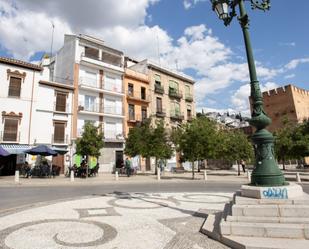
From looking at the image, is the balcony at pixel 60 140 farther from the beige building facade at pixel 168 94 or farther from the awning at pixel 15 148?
the beige building facade at pixel 168 94

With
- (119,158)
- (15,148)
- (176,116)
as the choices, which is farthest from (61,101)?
(176,116)

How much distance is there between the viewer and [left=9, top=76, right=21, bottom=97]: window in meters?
23.6

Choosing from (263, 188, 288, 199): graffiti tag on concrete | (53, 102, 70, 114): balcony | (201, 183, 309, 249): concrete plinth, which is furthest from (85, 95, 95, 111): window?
(263, 188, 288, 199): graffiti tag on concrete

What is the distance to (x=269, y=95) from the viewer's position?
5759 centimetres

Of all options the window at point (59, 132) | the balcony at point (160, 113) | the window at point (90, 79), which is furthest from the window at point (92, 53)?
the balcony at point (160, 113)

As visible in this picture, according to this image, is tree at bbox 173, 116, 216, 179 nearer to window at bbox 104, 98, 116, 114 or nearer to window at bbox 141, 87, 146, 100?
window at bbox 104, 98, 116, 114

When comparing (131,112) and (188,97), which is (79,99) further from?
(188,97)

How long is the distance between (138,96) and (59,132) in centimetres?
1204

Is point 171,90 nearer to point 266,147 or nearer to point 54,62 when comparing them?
point 54,62

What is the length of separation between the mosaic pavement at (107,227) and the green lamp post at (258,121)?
170 cm

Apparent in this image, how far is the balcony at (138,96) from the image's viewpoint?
3294 cm

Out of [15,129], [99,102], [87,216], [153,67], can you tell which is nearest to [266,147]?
[87,216]

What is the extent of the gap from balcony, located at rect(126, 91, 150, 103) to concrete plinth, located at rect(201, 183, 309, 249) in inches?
1123

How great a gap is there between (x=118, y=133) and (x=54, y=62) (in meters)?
13.1
